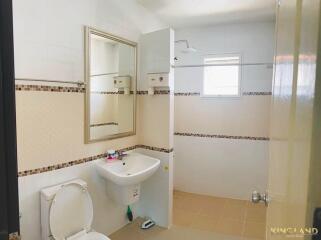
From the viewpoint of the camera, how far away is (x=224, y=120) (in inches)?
141

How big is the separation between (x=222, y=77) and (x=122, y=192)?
2260mm

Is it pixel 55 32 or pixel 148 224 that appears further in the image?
pixel 148 224

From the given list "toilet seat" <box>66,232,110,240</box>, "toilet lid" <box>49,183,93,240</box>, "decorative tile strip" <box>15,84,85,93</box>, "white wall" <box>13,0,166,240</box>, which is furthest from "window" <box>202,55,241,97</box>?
"toilet seat" <box>66,232,110,240</box>

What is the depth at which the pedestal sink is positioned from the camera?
217 centimetres

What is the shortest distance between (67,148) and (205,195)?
2.44m

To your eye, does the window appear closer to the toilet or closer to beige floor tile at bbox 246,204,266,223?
beige floor tile at bbox 246,204,266,223

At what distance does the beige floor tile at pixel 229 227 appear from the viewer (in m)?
2.71

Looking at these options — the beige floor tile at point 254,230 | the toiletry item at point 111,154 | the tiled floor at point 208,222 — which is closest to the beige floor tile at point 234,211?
the tiled floor at point 208,222

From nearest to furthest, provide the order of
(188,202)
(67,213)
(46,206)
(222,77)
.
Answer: (46,206) → (67,213) → (188,202) → (222,77)

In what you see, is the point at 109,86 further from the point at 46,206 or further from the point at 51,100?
the point at 46,206

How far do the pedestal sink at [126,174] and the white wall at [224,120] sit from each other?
50.8 inches

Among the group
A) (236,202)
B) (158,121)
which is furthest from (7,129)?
(236,202)

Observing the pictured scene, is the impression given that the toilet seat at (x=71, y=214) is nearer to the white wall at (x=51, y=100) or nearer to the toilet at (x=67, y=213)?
the toilet at (x=67, y=213)

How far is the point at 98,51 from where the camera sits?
2.35 metres
